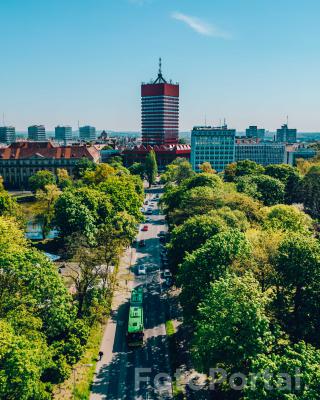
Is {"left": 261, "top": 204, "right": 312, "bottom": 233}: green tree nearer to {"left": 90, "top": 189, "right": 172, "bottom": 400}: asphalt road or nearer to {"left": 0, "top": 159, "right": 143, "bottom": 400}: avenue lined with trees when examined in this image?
{"left": 90, "top": 189, "right": 172, "bottom": 400}: asphalt road

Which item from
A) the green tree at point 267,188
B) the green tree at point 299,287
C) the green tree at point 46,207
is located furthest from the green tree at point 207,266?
the green tree at point 267,188

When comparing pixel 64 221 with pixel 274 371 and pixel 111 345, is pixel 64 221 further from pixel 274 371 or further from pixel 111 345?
pixel 274 371

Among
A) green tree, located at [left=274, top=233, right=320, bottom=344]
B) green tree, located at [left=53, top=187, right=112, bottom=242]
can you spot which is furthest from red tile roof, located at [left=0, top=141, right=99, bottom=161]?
green tree, located at [left=274, top=233, right=320, bottom=344]

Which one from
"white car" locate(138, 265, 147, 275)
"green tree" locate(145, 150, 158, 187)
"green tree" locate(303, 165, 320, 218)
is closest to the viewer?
"white car" locate(138, 265, 147, 275)

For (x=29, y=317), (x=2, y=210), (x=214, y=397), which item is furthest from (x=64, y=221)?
(x=214, y=397)

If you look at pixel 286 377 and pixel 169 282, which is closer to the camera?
pixel 286 377

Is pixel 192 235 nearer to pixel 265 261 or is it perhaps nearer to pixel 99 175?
pixel 265 261

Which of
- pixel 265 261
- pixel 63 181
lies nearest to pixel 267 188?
pixel 265 261
